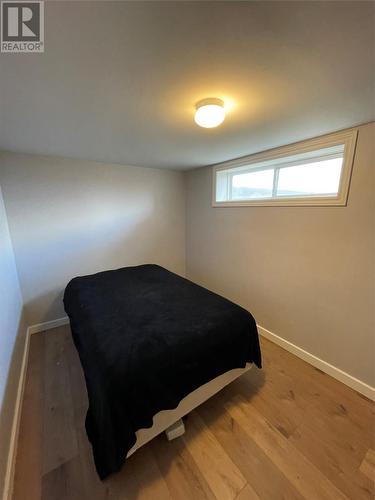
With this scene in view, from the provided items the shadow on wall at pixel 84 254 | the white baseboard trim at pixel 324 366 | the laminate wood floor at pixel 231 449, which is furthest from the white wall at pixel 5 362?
the white baseboard trim at pixel 324 366

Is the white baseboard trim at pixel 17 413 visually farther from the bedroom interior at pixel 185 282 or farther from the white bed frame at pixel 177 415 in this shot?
the white bed frame at pixel 177 415

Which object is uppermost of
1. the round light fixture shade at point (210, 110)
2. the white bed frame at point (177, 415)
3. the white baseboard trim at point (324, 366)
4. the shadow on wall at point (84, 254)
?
the round light fixture shade at point (210, 110)

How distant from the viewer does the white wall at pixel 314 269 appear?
5.41 feet

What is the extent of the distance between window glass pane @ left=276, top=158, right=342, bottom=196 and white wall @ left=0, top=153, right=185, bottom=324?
5.94ft

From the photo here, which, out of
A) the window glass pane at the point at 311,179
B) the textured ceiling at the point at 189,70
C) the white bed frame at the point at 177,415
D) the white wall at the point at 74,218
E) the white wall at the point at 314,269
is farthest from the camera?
the white wall at the point at 74,218

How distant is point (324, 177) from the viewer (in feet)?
6.47

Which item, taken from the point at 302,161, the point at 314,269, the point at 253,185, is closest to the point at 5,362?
the point at 314,269

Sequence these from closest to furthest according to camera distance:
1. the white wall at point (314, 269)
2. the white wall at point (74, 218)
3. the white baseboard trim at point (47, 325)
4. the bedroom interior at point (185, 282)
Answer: the bedroom interior at point (185, 282) < the white wall at point (314, 269) < the white wall at point (74, 218) < the white baseboard trim at point (47, 325)

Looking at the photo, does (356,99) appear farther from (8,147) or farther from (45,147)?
(8,147)

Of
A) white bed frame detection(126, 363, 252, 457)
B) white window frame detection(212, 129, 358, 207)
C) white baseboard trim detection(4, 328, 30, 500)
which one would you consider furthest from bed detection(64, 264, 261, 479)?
white window frame detection(212, 129, 358, 207)

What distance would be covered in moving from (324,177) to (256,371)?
2.00 metres

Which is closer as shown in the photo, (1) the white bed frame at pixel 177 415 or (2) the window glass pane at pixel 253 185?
(1) the white bed frame at pixel 177 415

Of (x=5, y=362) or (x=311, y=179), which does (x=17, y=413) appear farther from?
(x=311, y=179)

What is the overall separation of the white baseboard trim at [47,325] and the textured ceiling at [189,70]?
2157 mm
